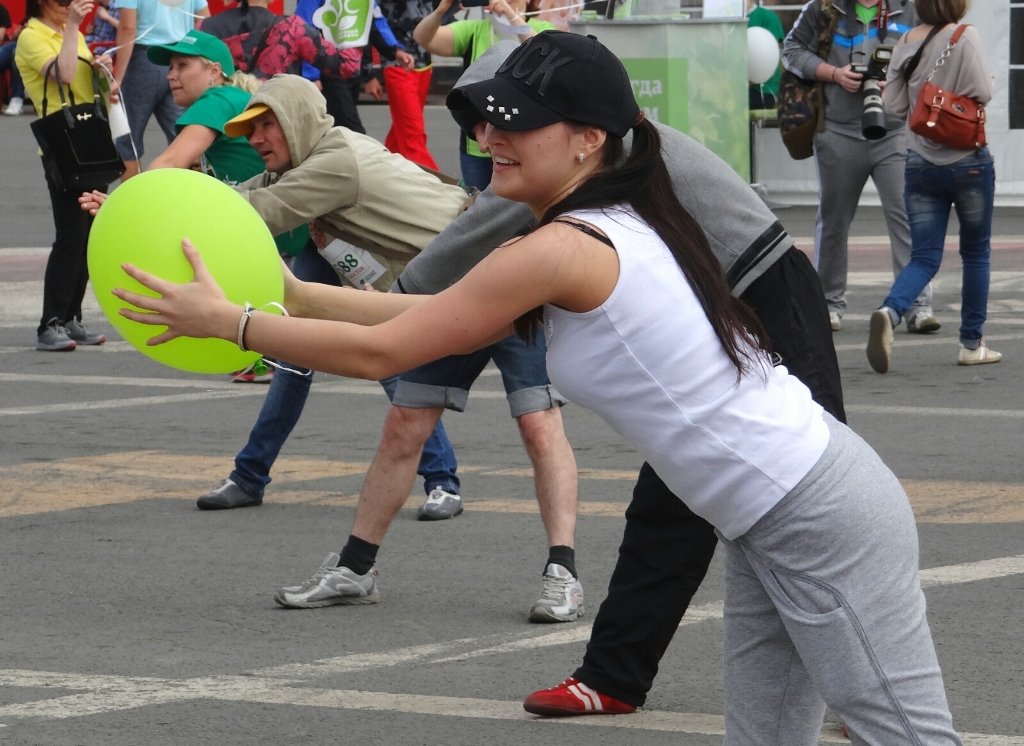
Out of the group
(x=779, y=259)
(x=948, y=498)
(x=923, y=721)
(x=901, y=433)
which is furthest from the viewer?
(x=901, y=433)

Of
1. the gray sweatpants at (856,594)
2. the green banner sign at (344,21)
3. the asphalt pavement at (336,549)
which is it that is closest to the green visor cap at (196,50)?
the asphalt pavement at (336,549)

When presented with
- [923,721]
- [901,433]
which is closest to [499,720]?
[923,721]

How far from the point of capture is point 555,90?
10.4 feet

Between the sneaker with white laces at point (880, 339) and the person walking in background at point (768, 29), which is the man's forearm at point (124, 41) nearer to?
the sneaker with white laces at point (880, 339)

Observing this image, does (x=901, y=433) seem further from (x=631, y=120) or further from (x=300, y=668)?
(x=631, y=120)

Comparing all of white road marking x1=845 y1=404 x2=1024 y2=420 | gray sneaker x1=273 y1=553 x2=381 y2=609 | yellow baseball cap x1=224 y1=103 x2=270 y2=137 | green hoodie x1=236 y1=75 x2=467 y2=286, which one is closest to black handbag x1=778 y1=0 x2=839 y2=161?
white road marking x1=845 y1=404 x2=1024 y2=420

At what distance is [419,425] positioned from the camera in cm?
591

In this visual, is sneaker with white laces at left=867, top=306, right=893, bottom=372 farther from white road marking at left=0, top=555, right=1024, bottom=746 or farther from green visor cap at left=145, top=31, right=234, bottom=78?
white road marking at left=0, top=555, right=1024, bottom=746

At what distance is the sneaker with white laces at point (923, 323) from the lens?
38.1 ft

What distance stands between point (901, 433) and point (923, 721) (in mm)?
5557

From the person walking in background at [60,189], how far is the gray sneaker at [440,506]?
16.6ft

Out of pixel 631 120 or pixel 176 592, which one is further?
pixel 176 592

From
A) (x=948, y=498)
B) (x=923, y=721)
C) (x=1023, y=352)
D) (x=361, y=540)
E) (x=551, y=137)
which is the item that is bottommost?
(x=1023, y=352)

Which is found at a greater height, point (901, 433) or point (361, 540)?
point (361, 540)
